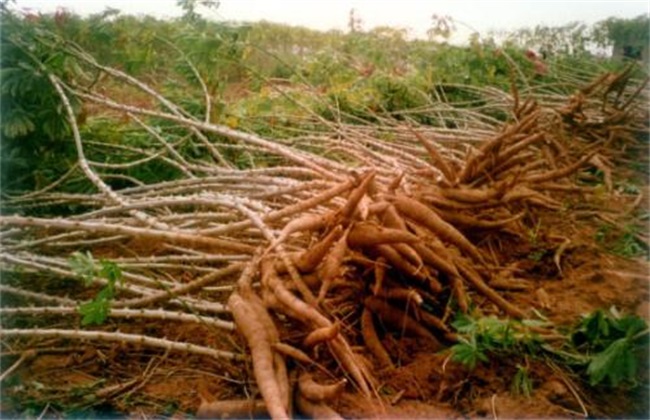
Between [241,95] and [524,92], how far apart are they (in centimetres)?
305

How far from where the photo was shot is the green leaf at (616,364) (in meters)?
1.42

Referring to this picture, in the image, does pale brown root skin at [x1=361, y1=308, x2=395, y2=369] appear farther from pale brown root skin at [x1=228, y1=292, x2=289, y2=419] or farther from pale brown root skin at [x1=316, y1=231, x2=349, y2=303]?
pale brown root skin at [x1=228, y1=292, x2=289, y2=419]

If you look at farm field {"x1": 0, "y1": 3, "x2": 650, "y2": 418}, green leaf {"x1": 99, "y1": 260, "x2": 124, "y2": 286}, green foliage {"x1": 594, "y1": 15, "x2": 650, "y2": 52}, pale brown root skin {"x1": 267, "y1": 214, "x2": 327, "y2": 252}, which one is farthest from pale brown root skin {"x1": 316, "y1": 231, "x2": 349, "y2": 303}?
green foliage {"x1": 594, "y1": 15, "x2": 650, "y2": 52}

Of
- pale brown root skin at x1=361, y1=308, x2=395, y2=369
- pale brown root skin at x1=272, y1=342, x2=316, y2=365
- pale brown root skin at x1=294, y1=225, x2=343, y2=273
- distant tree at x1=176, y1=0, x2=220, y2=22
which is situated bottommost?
Result: pale brown root skin at x1=361, y1=308, x2=395, y2=369

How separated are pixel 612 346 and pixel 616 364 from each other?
4cm

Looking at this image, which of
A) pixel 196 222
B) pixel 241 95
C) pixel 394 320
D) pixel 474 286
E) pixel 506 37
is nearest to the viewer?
pixel 394 320

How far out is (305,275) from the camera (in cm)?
157

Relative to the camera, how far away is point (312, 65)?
6.17 metres

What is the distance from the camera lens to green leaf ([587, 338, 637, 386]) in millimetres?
1419

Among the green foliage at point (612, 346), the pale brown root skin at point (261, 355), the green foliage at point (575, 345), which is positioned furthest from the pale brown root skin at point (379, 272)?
the green foliage at point (612, 346)

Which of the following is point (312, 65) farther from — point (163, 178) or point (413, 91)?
point (163, 178)

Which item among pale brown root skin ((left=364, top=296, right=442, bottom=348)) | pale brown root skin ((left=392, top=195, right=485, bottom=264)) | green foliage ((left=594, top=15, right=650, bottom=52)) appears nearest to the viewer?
pale brown root skin ((left=364, top=296, right=442, bottom=348))

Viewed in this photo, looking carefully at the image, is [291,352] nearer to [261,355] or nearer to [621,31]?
[261,355]

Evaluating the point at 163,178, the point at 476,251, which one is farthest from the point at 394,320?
the point at 163,178
